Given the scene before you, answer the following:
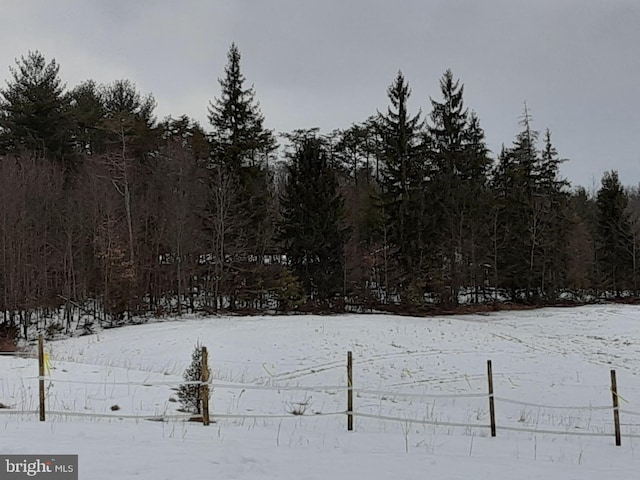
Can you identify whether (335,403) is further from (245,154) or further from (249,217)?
(245,154)

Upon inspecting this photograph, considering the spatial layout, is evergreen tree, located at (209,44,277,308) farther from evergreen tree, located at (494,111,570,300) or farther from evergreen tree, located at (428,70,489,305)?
evergreen tree, located at (494,111,570,300)

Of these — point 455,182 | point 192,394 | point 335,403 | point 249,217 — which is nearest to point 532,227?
point 455,182

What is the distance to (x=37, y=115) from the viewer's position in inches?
1439

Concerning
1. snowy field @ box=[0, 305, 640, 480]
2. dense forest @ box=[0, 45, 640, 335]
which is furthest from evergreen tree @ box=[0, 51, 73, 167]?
snowy field @ box=[0, 305, 640, 480]

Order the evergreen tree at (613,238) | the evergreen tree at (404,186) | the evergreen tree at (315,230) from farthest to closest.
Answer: the evergreen tree at (613,238)
the evergreen tree at (404,186)
the evergreen tree at (315,230)

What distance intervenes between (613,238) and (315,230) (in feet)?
90.8

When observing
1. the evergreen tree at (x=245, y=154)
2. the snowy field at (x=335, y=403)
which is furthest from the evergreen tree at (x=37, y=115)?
the snowy field at (x=335, y=403)

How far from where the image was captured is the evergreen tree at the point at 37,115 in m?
36.1

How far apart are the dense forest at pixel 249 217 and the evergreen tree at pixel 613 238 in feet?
1.18

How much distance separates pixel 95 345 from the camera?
903 inches

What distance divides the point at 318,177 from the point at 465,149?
12444 mm

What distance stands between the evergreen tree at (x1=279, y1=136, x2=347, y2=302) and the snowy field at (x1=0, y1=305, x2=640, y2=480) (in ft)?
28.4

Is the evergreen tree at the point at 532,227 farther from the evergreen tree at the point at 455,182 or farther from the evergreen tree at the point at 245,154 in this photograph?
the evergreen tree at the point at 245,154

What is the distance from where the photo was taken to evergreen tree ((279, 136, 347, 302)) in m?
35.2
